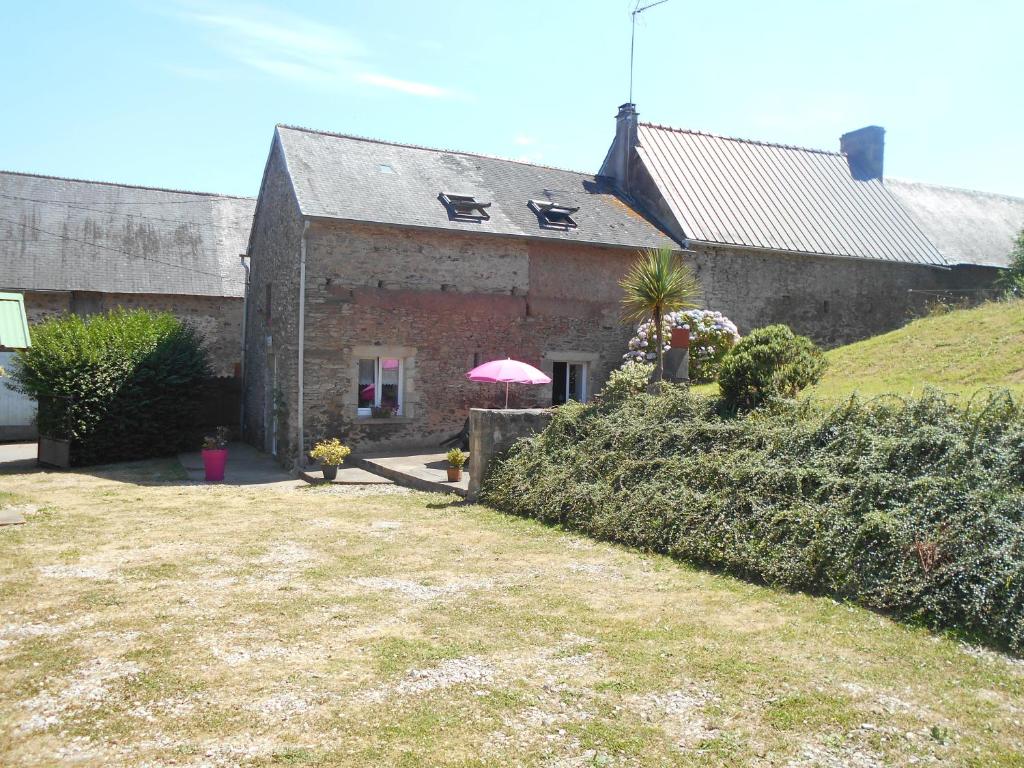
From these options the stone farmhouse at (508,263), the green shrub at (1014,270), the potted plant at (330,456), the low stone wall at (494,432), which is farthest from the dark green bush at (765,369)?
the green shrub at (1014,270)

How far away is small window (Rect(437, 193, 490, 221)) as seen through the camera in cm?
1689

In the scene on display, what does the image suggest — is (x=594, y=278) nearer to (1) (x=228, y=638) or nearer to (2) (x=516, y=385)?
(2) (x=516, y=385)

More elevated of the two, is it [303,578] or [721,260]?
[721,260]

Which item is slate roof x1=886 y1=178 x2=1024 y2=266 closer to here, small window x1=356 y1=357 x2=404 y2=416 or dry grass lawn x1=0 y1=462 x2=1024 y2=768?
small window x1=356 y1=357 x2=404 y2=416

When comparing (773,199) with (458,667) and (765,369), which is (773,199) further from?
(458,667)

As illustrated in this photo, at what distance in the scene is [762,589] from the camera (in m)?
7.26

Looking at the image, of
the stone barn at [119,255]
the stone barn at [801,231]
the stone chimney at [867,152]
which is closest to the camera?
the stone barn at [801,231]

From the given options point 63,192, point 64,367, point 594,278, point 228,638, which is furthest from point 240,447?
point 228,638

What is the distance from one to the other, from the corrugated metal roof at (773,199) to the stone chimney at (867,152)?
36 cm

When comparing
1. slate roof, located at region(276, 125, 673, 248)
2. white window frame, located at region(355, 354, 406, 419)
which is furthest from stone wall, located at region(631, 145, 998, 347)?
white window frame, located at region(355, 354, 406, 419)

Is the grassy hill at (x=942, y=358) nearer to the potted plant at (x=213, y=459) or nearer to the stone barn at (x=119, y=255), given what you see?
the potted plant at (x=213, y=459)

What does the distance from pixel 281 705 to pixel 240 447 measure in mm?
15364

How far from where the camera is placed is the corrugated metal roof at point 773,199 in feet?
66.7

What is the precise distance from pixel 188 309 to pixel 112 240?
9.59 ft
